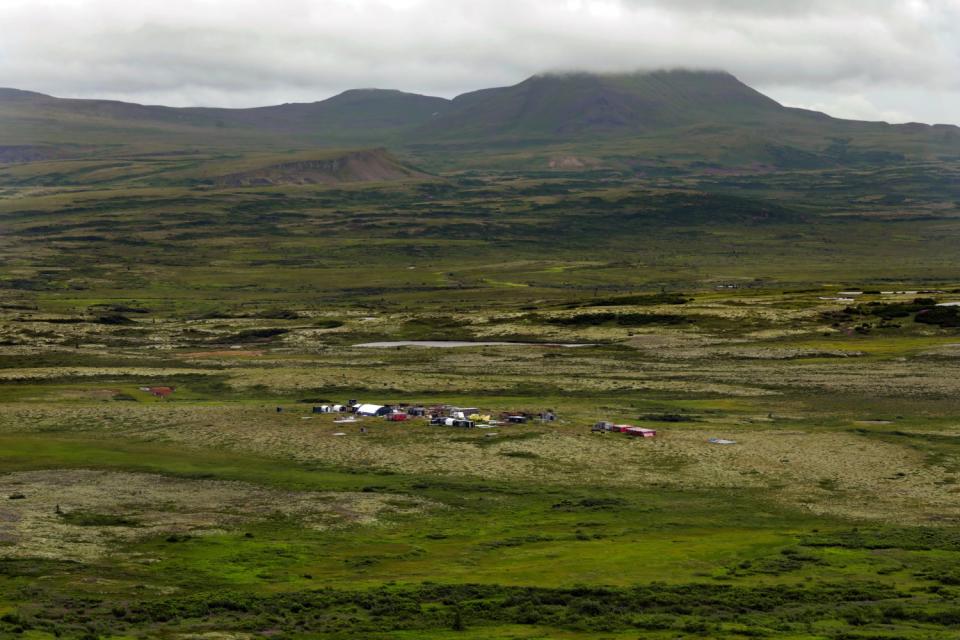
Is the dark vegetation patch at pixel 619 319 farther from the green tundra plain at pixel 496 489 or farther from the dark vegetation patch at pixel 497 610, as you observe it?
the dark vegetation patch at pixel 497 610

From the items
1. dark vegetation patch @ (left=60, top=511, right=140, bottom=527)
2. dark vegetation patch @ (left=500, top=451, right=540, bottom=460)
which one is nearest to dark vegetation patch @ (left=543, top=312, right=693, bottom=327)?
dark vegetation patch @ (left=500, top=451, right=540, bottom=460)

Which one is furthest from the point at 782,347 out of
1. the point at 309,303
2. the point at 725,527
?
the point at 309,303

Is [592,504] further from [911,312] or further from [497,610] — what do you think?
[911,312]

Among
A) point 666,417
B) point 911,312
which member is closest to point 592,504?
point 666,417

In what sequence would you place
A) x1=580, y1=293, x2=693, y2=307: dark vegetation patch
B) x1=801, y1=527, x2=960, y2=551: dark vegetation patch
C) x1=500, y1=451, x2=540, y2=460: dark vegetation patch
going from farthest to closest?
x1=580, y1=293, x2=693, y2=307: dark vegetation patch < x1=500, y1=451, x2=540, y2=460: dark vegetation patch < x1=801, y1=527, x2=960, y2=551: dark vegetation patch

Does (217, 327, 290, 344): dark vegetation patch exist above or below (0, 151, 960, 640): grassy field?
below

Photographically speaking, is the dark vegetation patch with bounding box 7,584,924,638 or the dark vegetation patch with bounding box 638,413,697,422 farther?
the dark vegetation patch with bounding box 638,413,697,422

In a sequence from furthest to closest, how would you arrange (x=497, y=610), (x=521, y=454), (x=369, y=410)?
(x=369, y=410)
(x=521, y=454)
(x=497, y=610)

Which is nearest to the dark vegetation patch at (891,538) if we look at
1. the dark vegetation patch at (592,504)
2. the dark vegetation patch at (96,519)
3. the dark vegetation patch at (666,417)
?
the dark vegetation patch at (592,504)

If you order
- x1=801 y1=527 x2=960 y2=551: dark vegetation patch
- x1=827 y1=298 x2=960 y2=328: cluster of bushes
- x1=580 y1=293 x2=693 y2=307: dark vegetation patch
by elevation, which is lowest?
x1=801 y1=527 x2=960 y2=551: dark vegetation patch

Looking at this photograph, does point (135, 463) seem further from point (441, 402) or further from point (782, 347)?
point (782, 347)

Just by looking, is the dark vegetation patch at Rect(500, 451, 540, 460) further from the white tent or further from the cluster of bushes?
the cluster of bushes
